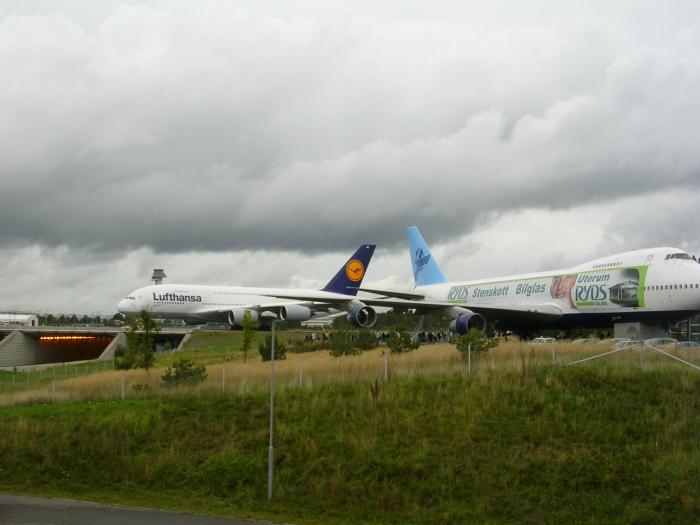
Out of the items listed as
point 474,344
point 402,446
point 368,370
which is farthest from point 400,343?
point 402,446

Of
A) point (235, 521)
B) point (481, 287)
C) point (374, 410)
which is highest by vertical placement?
point (481, 287)

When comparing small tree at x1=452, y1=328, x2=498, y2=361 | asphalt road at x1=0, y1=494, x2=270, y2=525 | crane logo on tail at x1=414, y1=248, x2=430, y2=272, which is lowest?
asphalt road at x1=0, y1=494, x2=270, y2=525

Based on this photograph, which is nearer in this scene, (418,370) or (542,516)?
(542,516)

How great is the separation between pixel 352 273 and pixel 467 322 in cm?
4056

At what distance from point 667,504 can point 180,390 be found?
16761mm

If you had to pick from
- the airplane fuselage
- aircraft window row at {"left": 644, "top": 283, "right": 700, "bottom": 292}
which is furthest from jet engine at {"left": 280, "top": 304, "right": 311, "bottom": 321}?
aircraft window row at {"left": 644, "top": 283, "right": 700, "bottom": 292}

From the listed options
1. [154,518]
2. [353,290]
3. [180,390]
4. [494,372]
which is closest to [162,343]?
[353,290]

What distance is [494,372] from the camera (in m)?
26.0

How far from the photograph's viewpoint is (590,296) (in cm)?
4006

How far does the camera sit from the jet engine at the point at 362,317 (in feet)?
154

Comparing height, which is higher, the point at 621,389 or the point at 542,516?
the point at 621,389

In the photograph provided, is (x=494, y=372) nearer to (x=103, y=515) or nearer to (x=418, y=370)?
(x=418, y=370)

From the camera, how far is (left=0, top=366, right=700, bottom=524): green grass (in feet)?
59.9

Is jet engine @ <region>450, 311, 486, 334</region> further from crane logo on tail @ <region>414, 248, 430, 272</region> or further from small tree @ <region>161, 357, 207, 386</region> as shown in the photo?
crane logo on tail @ <region>414, 248, 430, 272</region>
